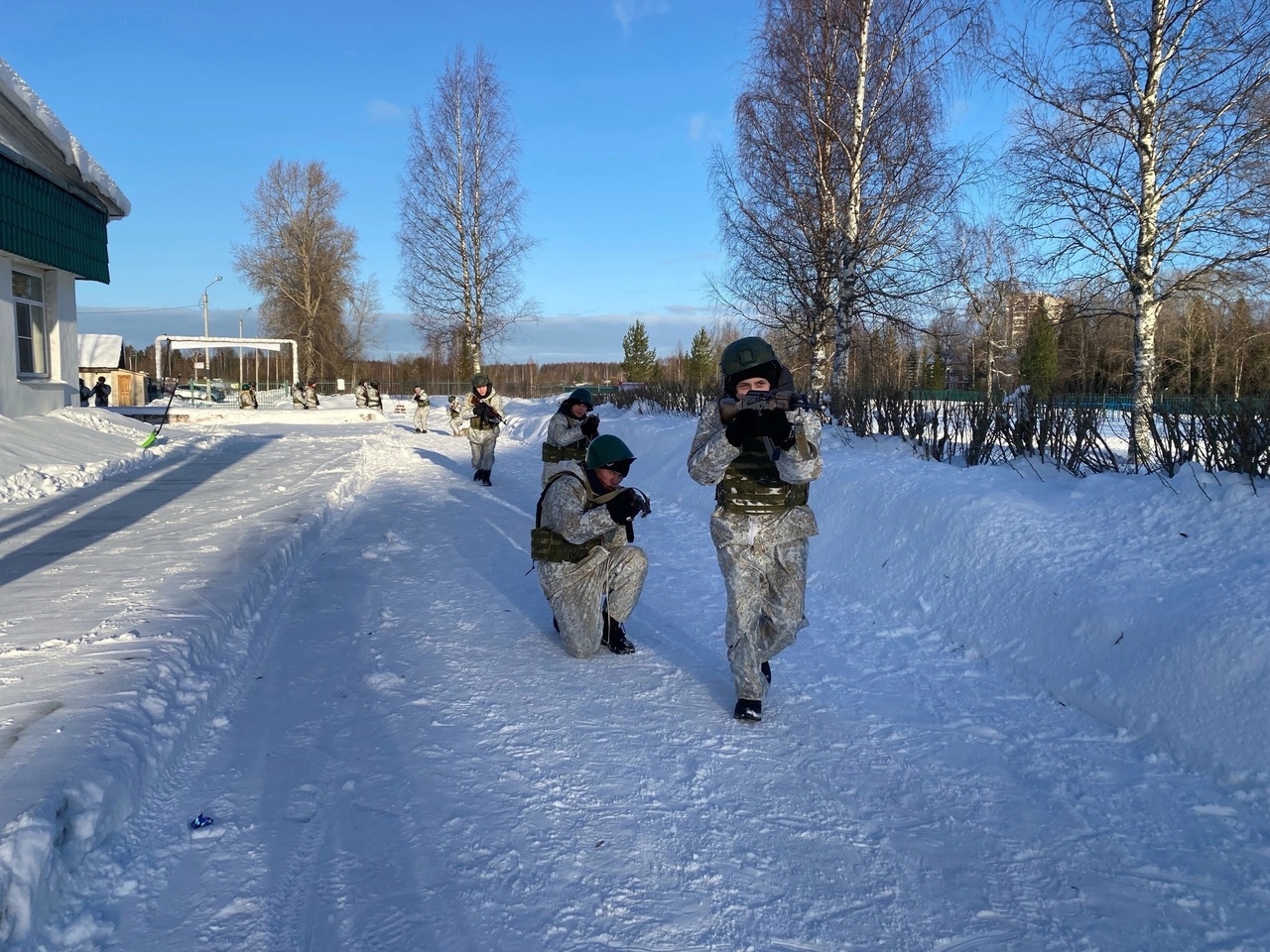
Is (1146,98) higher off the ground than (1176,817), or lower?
higher

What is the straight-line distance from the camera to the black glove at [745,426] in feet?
12.2

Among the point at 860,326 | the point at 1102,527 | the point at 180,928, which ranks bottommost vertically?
the point at 180,928

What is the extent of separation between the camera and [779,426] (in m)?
3.72

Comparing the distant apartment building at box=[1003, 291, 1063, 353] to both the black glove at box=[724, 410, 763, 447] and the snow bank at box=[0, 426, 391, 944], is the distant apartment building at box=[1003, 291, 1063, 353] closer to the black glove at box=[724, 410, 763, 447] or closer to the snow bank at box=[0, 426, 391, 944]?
the black glove at box=[724, 410, 763, 447]

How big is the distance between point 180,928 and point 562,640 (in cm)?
288

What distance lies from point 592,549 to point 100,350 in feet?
194

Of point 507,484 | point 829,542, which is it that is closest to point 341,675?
point 829,542

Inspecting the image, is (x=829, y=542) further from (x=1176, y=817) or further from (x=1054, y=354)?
(x=1054, y=354)

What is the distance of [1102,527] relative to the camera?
530cm

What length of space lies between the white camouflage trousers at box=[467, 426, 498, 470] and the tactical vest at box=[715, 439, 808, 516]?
30.0 ft

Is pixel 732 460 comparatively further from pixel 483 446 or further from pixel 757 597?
pixel 483 446

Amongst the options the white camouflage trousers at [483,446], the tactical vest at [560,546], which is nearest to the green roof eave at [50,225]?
the white camouflage trousers at [483,446]

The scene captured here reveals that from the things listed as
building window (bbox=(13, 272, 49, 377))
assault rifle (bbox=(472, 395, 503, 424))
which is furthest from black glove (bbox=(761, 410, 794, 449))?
building window (bbox=(13, 272, 49, 377))

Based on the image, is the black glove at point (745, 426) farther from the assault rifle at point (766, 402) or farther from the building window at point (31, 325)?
the building window at point (31, 325)
